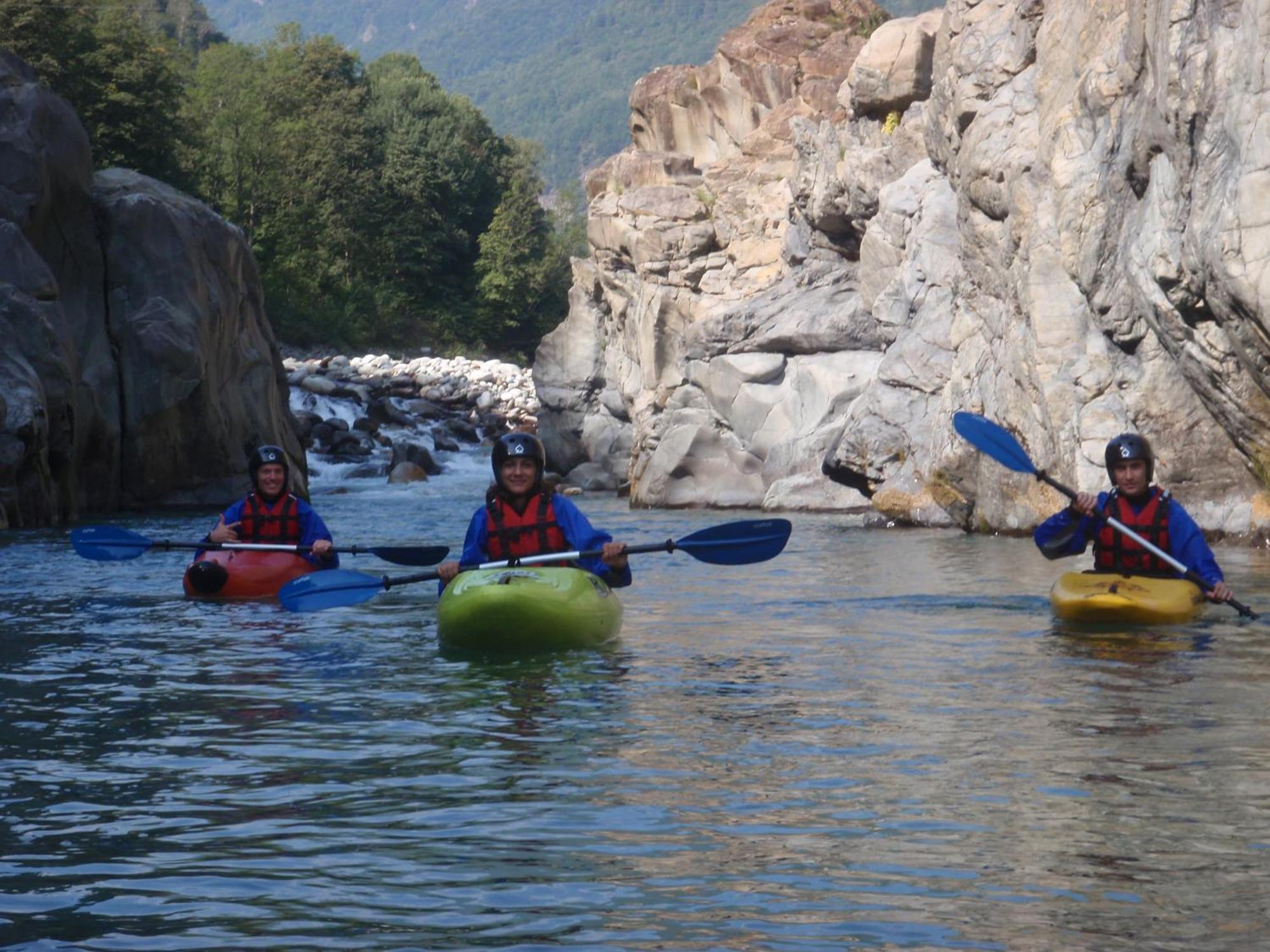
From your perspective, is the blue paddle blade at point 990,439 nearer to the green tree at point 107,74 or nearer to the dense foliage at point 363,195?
the green tree at point 107,74

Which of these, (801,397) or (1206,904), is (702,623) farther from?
(801,397)

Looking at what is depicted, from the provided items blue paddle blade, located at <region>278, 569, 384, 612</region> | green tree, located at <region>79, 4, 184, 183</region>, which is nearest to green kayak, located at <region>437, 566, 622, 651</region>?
blue paddle blade, located at <region>278, 569, 384, 612</region>

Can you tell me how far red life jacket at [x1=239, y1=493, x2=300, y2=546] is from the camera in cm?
1052

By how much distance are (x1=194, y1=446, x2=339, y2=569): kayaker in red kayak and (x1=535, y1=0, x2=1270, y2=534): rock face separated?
6.31 meters

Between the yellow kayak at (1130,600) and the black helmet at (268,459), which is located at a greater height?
the black helmet at (268,459)

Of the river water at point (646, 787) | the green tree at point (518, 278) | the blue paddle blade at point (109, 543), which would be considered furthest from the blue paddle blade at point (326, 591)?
the green tree at point (518, 278)

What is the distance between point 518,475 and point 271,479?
Result: 9.34 ft

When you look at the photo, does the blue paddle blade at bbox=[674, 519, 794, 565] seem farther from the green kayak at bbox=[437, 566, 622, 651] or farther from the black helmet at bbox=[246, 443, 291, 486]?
the black helmet at bbox=[246, 443, 291, 486]

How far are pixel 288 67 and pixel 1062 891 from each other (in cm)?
5490

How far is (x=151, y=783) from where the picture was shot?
5.02m

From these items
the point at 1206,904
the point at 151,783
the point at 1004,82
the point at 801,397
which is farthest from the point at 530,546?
the point at 801,397

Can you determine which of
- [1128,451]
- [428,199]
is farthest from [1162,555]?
[428,199]

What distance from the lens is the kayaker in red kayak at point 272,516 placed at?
10430 mm

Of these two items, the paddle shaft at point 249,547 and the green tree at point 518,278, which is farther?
the green tree at point 518,278
